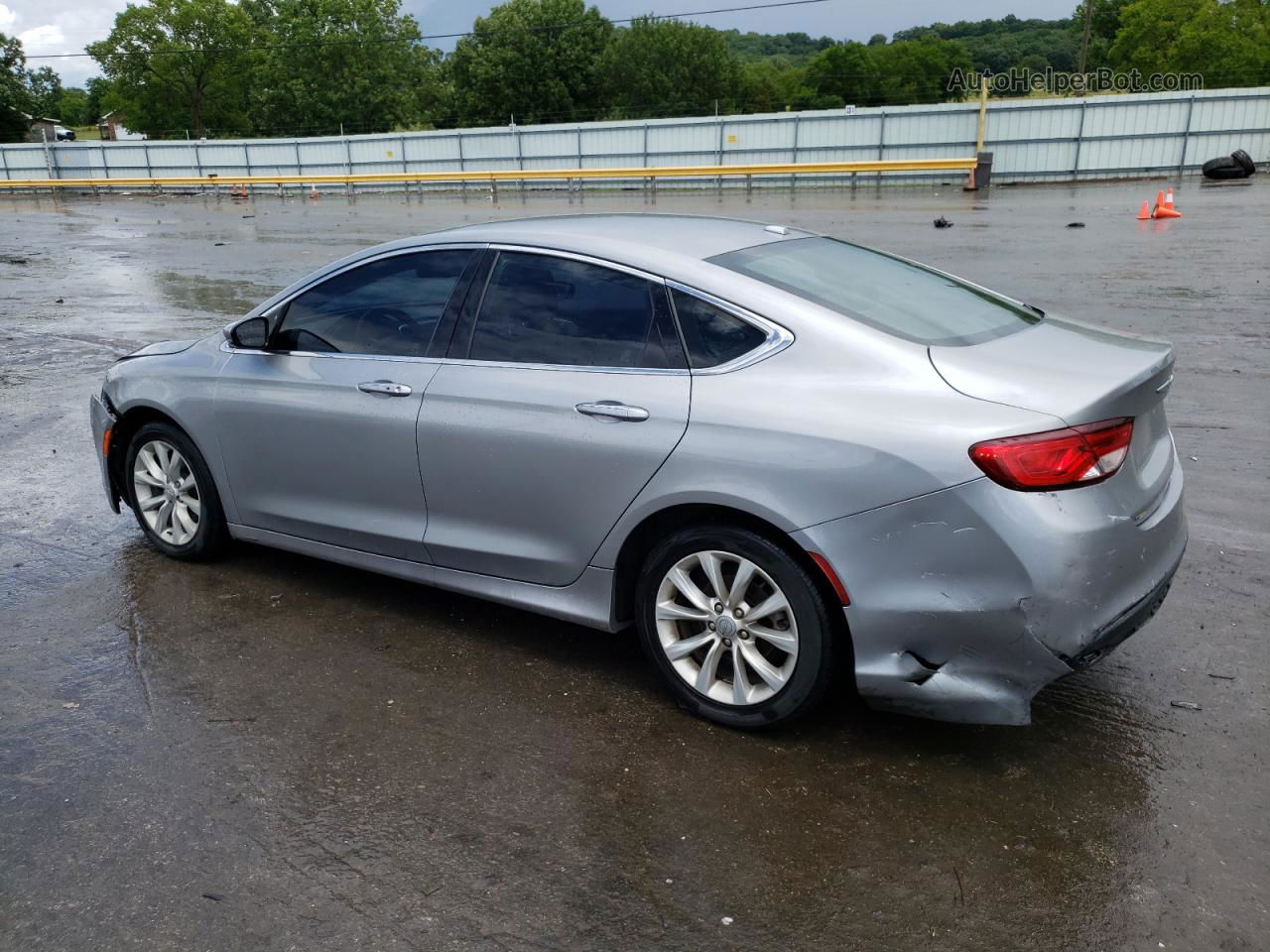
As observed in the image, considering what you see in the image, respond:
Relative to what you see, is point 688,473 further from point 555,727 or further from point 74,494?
point 74,494

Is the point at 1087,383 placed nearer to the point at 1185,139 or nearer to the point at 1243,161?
the point at 1243,161

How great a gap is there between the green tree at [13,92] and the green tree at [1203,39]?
272 ft

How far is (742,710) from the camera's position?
3.64 m

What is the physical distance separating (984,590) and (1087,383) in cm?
76

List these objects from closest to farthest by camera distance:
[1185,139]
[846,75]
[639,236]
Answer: [639,236] < [1185,139] < [846,75]

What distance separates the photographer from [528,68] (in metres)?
85.6

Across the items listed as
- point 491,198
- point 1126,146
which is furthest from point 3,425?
point 1126,146

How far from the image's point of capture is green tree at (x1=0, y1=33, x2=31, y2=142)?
79438 mm

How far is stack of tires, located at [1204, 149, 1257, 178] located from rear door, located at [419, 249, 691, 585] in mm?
32535

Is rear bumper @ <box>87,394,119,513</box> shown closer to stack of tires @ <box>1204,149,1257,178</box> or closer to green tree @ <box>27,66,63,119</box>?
stack of tires @ <box>1204,149,1257,178</box>

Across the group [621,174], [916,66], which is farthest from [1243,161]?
[916,66]

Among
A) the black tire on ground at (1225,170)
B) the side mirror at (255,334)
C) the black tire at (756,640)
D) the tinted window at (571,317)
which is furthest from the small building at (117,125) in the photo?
the black tire at (756,640)

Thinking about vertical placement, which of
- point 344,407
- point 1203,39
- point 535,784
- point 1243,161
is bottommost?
point 535,784

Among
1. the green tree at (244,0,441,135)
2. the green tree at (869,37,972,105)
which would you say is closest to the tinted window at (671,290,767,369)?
the green tree at (244,0,441,135)
